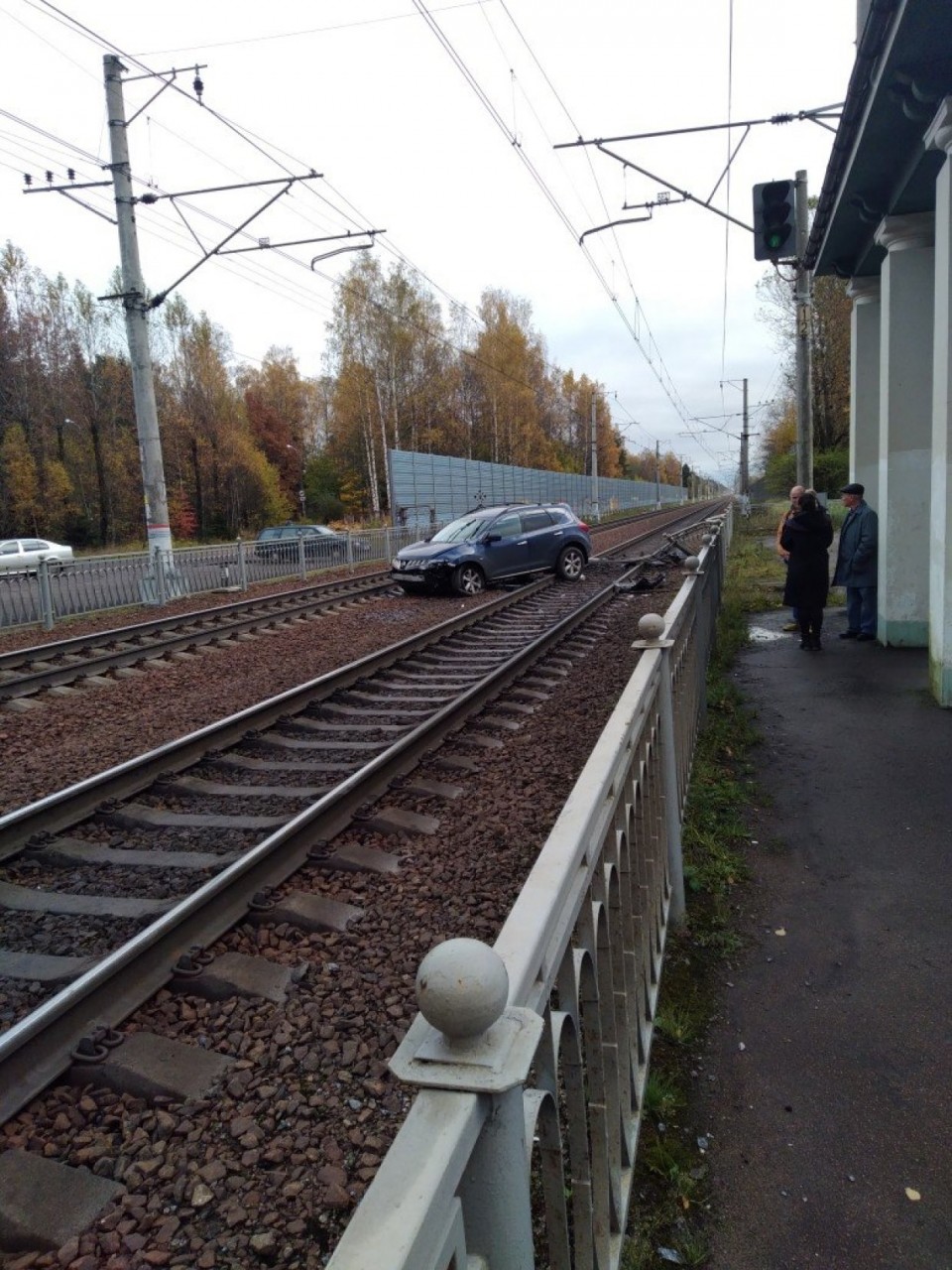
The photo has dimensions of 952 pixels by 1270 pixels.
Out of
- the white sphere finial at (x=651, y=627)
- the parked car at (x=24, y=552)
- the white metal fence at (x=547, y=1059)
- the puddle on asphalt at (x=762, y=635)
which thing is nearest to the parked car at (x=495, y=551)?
the puddle on asphalt at (x=762, y=635)

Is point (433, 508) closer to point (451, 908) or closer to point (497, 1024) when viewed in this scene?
point (451, 908)

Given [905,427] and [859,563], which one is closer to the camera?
[905,427]

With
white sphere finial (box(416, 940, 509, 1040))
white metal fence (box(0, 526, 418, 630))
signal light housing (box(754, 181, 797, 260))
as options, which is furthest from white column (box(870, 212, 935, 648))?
white metal fence (box(0, 526, 418, 630))

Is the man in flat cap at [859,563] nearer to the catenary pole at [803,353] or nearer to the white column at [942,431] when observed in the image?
the catenary pole at [803,353]

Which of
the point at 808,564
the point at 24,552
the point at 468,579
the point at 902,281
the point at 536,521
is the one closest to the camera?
the point at 902,281

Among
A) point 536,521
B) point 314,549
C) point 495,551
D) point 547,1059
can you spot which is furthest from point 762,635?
point 314,549

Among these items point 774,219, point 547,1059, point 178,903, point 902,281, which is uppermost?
point 774,219

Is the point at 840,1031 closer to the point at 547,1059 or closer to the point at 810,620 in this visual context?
the point at 547,1059

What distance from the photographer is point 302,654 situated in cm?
1055

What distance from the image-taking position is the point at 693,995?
3.20 meters

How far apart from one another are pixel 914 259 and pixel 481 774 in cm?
655

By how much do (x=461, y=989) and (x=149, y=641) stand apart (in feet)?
37.3

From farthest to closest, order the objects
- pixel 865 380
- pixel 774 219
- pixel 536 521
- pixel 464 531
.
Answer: pixel 536 521 < pixel 464 531 < pixel 865 380 < pixel 774 219

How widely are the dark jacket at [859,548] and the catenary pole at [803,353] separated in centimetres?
224
